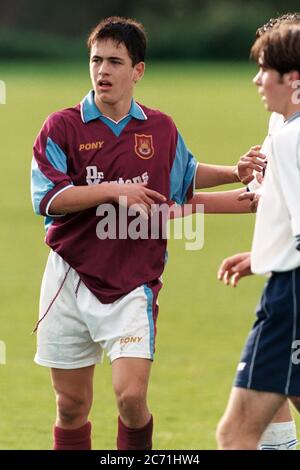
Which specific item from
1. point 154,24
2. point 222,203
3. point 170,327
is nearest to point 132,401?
point 222,203

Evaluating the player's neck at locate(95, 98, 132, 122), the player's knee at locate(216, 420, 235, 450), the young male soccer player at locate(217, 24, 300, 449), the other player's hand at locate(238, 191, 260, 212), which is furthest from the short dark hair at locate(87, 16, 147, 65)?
the player's knee at locate(216, 420, 235, 450)

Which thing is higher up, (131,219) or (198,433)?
(131,219)

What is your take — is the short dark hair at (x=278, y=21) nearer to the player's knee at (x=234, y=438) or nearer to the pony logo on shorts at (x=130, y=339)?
the pony logo on shorts at (x=130, y=339)

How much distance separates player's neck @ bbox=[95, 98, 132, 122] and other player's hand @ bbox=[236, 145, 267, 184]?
0.59m

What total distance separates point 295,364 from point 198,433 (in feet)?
8.73

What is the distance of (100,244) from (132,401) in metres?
0.74

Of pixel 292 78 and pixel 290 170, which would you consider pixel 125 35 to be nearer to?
pixel 292 78

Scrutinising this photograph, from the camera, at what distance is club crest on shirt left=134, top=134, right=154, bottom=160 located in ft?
20.4

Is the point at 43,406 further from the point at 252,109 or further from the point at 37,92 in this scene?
the point at 37,92

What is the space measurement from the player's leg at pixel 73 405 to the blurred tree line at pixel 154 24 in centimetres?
4811

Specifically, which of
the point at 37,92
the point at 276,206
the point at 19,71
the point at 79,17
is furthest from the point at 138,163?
the point at 79,17

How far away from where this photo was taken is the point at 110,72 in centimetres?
615

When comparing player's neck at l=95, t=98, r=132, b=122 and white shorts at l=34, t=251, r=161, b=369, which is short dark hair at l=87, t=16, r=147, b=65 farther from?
white shorts at l=34, t=251, r=161, b=369

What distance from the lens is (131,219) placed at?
6.19 metres
